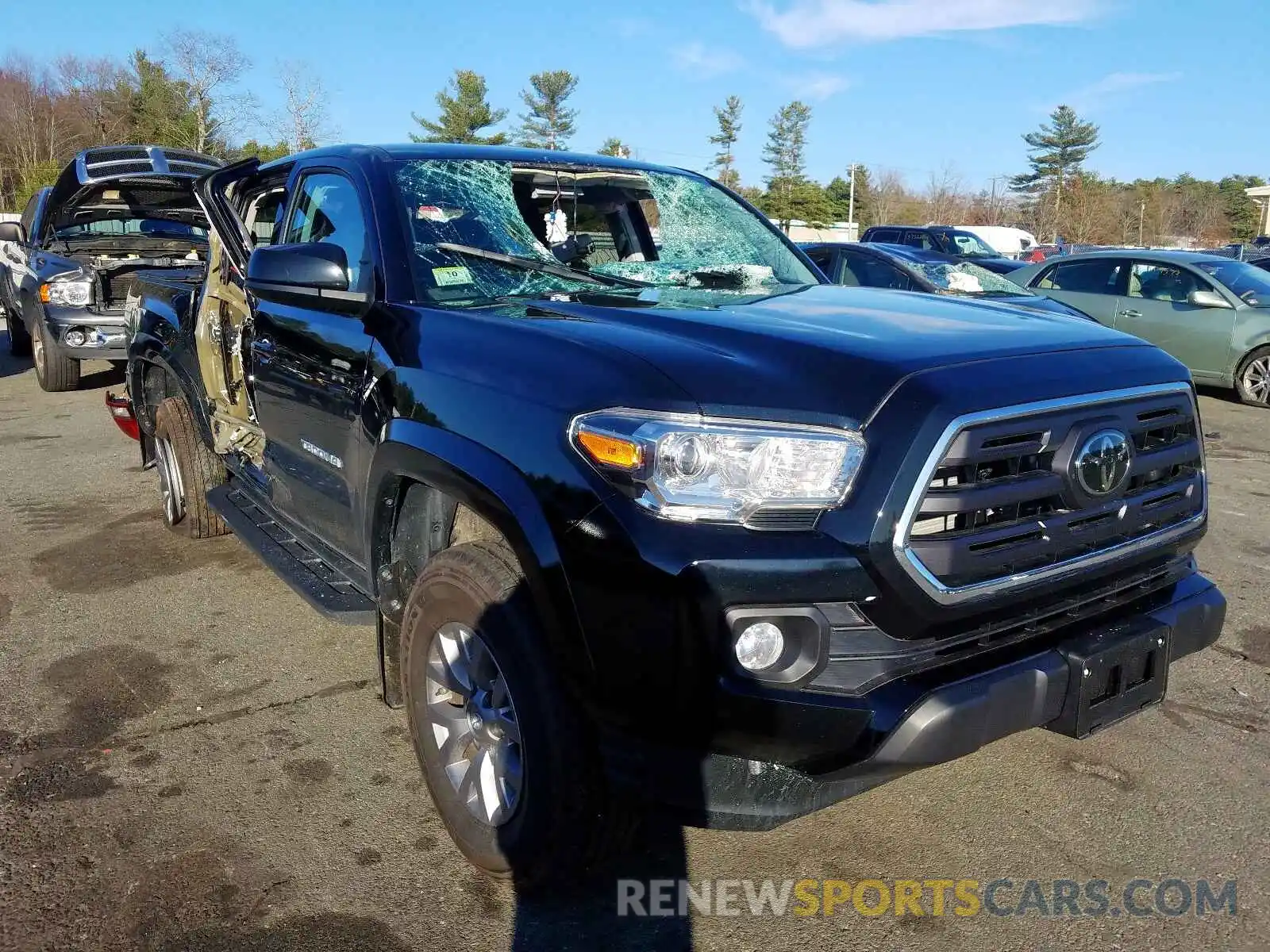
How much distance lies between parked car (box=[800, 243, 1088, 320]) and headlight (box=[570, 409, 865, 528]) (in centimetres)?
776

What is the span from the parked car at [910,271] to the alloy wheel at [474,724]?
7627 millimetres

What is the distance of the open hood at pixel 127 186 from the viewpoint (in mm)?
8859

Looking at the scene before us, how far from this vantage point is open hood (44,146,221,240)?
886 centimetres

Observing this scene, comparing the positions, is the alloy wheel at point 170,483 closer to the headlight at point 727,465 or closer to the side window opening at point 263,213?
the side window opening at point 263,213

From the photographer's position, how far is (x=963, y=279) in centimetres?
1016

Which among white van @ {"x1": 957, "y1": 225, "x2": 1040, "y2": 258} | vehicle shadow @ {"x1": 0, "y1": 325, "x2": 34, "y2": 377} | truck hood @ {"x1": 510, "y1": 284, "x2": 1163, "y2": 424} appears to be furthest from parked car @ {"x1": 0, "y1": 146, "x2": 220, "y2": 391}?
white van @ {"x1": 957, "y1": 225, "x2": 1040, "y2": 258}

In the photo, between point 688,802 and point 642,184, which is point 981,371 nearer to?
point 688,802

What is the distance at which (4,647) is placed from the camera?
4.27m

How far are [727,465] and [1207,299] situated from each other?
10.6 m

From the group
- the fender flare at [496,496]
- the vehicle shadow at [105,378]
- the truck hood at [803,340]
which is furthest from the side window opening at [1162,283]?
the vehicle shadow at [105,378]

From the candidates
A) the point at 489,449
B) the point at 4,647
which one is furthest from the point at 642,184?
the point at 4,647

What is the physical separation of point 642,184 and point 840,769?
2745mm

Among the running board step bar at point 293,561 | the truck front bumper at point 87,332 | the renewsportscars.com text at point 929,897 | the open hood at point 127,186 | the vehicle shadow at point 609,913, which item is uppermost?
the open hood at point 127,186

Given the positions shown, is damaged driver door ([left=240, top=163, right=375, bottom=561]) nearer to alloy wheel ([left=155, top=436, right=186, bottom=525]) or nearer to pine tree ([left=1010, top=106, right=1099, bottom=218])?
alloy wheel ([left=155, top=436, right=186, bottom=525])
